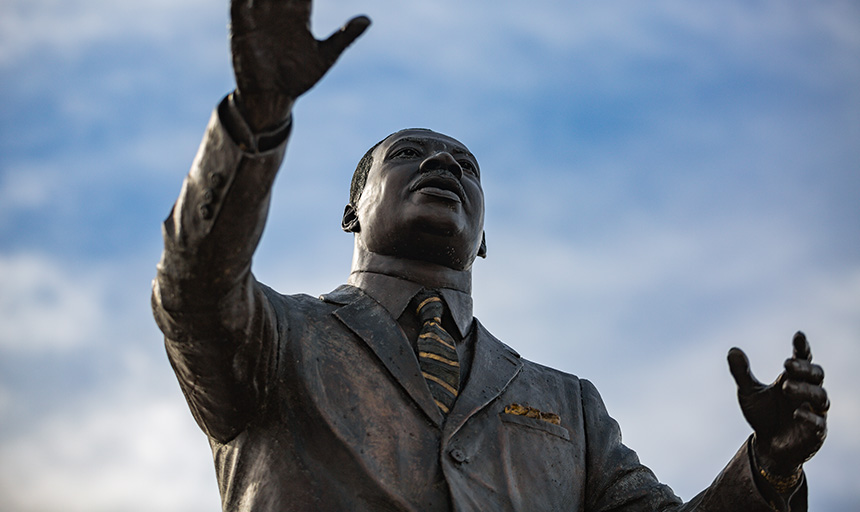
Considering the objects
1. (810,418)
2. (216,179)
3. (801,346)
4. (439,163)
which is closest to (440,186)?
(439,163)

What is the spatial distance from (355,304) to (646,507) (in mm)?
2133

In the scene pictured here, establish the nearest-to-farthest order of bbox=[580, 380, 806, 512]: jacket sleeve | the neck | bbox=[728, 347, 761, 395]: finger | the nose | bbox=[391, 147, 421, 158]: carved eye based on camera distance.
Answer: bbox=[728, 347, 761, 395]: finger → bbox=[580, 380, 806, 512]: jacket sleeve → the neck → the nose → bbox=[391, 147, 421, 158]: carved eye

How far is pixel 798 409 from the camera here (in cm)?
616

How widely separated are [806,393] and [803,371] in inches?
4.4

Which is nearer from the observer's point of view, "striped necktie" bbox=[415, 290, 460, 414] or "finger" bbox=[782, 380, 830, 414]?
"finger" bbox=[782, 380, 830, 414]

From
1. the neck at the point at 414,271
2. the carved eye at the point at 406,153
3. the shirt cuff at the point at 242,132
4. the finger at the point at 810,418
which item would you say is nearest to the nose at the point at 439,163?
the carved eye at the point at 406,153

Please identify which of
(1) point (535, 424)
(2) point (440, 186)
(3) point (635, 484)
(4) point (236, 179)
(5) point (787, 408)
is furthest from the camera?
(2) point (440, 186)

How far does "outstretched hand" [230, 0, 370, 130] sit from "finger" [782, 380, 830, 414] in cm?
277

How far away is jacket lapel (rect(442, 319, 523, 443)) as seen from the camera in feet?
22.5

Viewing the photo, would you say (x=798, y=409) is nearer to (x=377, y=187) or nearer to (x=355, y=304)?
(x=355, y=304)

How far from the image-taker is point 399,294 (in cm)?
749

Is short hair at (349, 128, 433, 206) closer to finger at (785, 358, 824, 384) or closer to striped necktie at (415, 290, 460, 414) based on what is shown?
striped necktie at (415, 290, 460, 414)

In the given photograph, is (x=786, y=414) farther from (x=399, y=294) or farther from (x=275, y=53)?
(x=275, y=53)

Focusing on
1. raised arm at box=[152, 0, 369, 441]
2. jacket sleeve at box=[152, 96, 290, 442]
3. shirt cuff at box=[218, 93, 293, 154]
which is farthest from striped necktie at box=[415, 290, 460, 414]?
shirt cuff at box=[218, 93, 293, 154]
